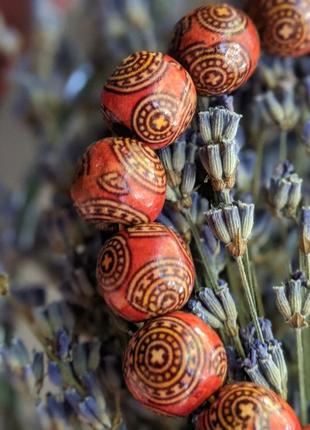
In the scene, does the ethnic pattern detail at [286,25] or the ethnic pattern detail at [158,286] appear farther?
the ethnic pattern detail at [286,25]

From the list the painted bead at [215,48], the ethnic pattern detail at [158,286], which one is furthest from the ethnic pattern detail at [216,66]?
the ethnic pattern detail at [158,286]

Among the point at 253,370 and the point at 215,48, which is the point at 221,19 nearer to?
the point at 215,48

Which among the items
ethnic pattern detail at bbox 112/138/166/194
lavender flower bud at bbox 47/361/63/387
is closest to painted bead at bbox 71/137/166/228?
ethnic pattern detail at bbox 112/138/166/194

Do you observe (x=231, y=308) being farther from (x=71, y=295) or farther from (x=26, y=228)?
(x=26, y=228)

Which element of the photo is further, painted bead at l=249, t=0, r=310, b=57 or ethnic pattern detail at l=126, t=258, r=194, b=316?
painted bead at l=249, t=0, r=310, b=57

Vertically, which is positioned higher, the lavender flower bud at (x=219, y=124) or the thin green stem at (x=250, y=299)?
the lavender flower bud at (x=219, y=124)

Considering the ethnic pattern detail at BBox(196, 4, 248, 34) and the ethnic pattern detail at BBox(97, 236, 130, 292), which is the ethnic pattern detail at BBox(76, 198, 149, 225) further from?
the ethnic pattern detail at BBox(196, 4, 248, 34)

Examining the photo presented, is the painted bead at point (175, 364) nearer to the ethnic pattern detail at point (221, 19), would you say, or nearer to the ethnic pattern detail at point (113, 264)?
the ethnic pattern detail at point (113, 264)
